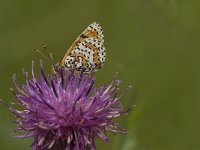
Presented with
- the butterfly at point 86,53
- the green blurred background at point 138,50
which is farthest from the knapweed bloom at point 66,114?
the green blurred background at point 138,50

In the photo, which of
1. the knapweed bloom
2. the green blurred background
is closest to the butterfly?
the knapweed bloom

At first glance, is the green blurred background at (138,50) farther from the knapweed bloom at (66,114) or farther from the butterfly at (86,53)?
the knapweed bloom at (66,114)

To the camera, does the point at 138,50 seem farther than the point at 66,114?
Yes

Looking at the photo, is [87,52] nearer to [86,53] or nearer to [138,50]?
[86,53]

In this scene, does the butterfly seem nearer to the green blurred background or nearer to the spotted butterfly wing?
the spotted butterfly wing

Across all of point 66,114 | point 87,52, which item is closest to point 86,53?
point 87,52

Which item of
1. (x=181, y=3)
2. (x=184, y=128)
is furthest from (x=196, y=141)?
(x=181, y=3)
